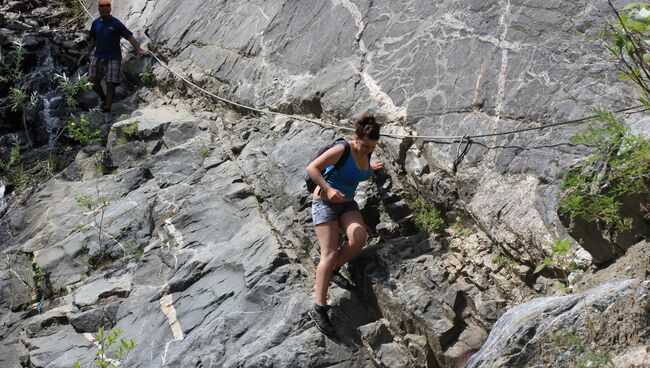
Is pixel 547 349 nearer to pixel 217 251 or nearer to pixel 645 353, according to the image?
pixel 645 353

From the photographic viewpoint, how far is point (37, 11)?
42.3 ft

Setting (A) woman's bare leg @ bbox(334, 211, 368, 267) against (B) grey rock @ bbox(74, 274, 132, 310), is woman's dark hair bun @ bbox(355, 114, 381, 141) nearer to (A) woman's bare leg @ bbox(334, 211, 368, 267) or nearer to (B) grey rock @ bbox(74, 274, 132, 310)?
(A) woman's bare leg @ bbox(334, 211, 368, 267)

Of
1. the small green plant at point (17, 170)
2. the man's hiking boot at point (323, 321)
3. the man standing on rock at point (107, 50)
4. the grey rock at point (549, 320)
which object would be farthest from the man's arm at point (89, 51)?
the grey rock at point (549, 320)

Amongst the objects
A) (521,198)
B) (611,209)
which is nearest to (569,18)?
(521,198)

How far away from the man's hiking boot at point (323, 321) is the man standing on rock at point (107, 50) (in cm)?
549

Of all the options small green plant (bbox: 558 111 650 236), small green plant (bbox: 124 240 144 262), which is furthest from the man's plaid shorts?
small green plant (bbox: 558 111 650 236)

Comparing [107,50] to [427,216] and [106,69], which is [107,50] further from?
[427,216]

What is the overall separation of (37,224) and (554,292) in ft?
19.6

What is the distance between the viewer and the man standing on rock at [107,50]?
10.5 meters

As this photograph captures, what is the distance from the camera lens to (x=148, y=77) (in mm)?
10945

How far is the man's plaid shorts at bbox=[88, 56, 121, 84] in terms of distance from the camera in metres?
10.6

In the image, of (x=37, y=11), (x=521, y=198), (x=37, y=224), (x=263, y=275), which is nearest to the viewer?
(x=521, y=198)

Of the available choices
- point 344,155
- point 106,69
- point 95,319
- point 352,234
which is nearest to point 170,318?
point 95,319

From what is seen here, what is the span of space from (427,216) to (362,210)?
0.58m
